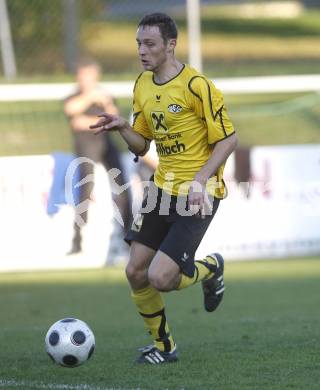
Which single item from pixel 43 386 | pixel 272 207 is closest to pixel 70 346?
pixel 43 386

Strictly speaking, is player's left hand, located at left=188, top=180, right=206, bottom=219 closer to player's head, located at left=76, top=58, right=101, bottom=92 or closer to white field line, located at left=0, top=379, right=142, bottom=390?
white field line, located at left=0, top=379, right=142, bottom=390

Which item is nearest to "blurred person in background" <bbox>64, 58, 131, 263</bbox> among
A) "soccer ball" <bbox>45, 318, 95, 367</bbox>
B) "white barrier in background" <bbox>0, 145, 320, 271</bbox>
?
"white barrier in background" <bbox>0, 145, 320, 271</bbox>

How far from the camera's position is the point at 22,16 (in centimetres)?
1516

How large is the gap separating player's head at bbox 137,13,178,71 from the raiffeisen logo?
1.59 feet

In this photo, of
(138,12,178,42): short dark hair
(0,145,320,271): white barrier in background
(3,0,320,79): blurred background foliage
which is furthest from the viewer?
(3,0,320,79): blurred background foliage

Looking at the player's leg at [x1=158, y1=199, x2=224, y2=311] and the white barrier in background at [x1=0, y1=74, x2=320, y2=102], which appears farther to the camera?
the white barrier in background at [x1=0, y1=74, x2=320, y2=102]

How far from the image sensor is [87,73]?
12102 millimetres

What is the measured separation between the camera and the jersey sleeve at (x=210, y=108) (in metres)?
6.10

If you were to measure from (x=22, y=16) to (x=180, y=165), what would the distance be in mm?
9464

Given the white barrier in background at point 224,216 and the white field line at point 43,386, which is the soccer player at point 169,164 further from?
the white barrier in background at point 224,216

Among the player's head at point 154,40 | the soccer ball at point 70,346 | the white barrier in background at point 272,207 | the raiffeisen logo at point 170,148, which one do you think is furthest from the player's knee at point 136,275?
the white barrier in background at point 272,207

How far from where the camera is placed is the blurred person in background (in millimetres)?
12141

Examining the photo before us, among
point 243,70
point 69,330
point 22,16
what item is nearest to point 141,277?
point 69,330

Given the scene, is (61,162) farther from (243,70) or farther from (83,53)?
(243,70)
